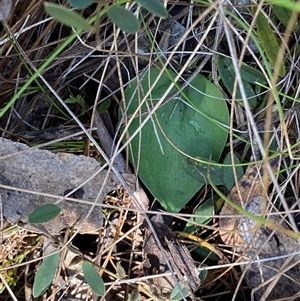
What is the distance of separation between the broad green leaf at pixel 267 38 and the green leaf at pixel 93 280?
51cm

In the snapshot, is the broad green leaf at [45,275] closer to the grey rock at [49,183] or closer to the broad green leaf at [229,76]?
the grey rock at [49,183]

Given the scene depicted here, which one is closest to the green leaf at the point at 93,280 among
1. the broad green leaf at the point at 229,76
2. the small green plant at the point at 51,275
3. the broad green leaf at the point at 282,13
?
the small green plant at the point at 51,275

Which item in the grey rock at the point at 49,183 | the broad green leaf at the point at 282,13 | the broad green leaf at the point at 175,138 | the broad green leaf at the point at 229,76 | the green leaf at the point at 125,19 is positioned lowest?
the grey rock at the point at 49,183

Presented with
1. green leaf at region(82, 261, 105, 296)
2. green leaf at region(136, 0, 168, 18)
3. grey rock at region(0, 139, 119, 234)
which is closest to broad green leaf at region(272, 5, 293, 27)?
green leaf at region(136, 0, 168, 18)

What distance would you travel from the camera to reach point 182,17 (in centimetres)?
98

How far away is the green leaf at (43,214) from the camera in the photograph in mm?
788

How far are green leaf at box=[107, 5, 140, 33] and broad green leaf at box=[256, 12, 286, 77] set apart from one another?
0.36 m

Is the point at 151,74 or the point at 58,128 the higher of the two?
the point at 151,74

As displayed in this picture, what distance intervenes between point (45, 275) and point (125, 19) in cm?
49

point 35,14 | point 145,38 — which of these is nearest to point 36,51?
point 35,14

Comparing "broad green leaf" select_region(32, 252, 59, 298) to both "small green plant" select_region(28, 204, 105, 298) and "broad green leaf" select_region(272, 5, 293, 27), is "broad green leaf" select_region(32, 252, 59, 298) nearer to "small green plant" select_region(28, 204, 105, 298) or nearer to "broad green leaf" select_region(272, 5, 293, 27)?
"small green plant" select_region(28, 204, 105, 298)

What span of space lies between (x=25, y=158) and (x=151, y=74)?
0.97 feet

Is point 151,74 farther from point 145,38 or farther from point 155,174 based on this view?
point 155,174

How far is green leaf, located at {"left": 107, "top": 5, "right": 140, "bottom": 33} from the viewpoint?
0.58 meters
